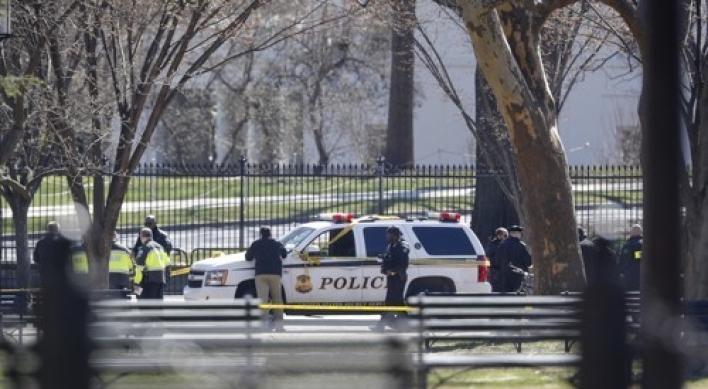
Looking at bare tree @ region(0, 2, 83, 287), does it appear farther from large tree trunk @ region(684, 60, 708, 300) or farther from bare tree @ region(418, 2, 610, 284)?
large tree trunk @ region(684, 60, 708, 300)

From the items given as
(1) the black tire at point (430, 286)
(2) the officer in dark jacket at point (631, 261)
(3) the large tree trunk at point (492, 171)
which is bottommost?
(1) the black tire at point (430, 286)

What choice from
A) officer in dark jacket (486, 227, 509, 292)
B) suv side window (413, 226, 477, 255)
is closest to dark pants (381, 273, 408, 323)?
suv side window (413, 226, 477, 255)

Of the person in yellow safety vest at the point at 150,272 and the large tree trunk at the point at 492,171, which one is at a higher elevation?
the large tree trunk at the point at 492,171

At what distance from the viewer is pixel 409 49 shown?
2594cm

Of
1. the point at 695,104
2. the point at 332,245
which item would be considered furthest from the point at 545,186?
the point at 332,245

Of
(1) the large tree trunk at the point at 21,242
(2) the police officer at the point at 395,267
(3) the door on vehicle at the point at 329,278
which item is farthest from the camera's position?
(1) the large tree trunk at the point at 21,242

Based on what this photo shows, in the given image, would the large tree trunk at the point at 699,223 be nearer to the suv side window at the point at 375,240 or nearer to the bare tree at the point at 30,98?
the suv side window at the point at 375,240

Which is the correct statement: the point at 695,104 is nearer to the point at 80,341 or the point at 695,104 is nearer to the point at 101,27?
the point at 101,27

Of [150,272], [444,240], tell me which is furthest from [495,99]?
[150,272]

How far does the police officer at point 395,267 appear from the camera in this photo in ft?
57.5

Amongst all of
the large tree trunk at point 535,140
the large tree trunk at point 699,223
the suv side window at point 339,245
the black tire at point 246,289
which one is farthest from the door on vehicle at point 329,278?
the large tree trunk at point 699,223

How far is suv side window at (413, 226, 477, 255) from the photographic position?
19.5 metres

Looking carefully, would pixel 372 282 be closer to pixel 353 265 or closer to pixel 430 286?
pixel 353 265

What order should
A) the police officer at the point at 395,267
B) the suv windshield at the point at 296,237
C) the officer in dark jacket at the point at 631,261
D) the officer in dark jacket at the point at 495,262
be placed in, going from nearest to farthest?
the police officer at the point at 395,267 < the officer in dark jacket at the point at 631,261 < the officer in dark jacket at the point at 495,262 < the suv windshield at the point at 296,237
